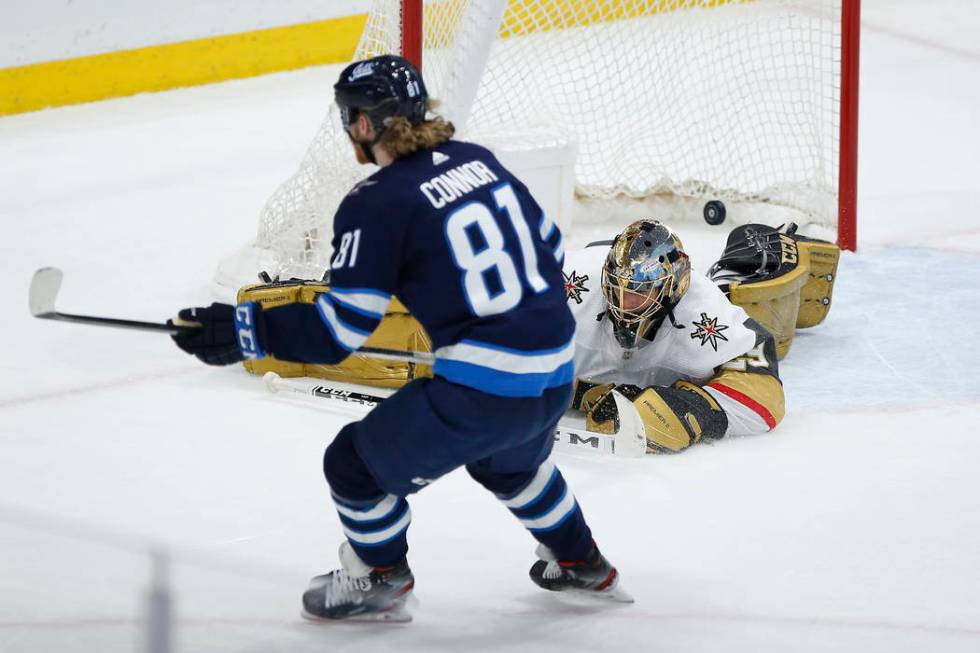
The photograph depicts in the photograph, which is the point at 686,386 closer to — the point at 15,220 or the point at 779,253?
the point at 779,253

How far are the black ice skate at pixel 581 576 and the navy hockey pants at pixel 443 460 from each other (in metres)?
0.03

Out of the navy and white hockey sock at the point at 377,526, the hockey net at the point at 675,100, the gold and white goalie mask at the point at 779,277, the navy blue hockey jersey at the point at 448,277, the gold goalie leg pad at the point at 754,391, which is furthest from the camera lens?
the hockey net at the point at 675,100

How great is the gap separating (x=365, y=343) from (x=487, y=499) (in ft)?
2.83

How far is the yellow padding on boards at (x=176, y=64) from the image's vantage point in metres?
7.23

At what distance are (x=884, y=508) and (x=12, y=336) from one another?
272 cm

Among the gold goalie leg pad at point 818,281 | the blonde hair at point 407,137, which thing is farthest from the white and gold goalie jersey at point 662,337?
the blonde hair at point 407,137

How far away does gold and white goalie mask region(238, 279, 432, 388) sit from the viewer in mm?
4016

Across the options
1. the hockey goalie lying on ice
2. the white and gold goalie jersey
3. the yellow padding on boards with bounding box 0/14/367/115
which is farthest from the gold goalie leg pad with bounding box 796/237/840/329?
the yellow padding on boards with bounding box 0/14/367/115

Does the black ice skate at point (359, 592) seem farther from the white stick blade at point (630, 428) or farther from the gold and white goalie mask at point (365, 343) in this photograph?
the gold and white goalie mask at point (365, 343)

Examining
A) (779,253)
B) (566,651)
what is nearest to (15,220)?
(779,253)

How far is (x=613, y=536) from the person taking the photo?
3.15 m

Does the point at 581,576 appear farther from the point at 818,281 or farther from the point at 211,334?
the point at 818,281

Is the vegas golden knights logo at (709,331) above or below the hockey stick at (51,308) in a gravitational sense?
below

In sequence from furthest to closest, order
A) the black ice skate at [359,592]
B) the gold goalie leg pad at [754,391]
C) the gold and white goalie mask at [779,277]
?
the gold and white goalie mask at [779,277] < the gold goalie leg pad at [754,391] < the black ice skate at [359,592]
